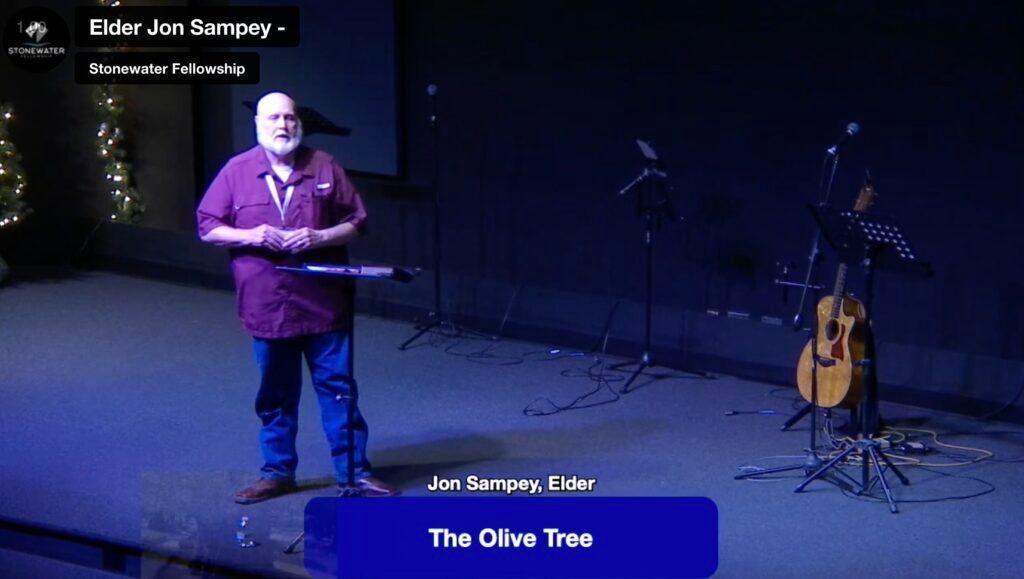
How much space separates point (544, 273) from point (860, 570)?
3763mm

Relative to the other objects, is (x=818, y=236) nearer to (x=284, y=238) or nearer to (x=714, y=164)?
(x=714, y=164)

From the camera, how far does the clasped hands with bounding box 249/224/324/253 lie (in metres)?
4.99

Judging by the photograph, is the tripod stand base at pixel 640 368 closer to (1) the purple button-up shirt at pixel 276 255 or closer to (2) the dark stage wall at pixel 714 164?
(2) the dark stage wall at pixel 714 164

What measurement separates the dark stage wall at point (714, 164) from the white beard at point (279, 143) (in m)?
3.02

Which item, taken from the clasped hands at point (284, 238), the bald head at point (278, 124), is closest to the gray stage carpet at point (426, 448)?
the clasped hands at point (284, 238)

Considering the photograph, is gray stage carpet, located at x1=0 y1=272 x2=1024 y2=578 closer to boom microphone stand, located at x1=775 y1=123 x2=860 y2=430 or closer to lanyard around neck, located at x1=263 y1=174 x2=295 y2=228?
boom microphone stand, located at x1=775 y1=123 x2=860 y2=430

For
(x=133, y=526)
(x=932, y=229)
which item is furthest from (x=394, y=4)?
(x=133, y=526)

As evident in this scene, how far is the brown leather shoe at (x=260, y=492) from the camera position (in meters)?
5.42

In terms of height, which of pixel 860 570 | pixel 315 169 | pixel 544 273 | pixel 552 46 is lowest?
pixel 860 570

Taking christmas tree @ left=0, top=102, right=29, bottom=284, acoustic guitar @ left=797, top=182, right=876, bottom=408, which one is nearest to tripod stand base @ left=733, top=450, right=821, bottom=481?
acoustic guitar @ left=797, top=182, right=876, bottom=408

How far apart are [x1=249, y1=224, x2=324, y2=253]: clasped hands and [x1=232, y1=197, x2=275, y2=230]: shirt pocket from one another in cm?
10

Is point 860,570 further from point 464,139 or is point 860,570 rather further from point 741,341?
point 464,139

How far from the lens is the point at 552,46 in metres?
8.02

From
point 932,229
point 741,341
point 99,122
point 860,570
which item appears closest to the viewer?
point 860,570
